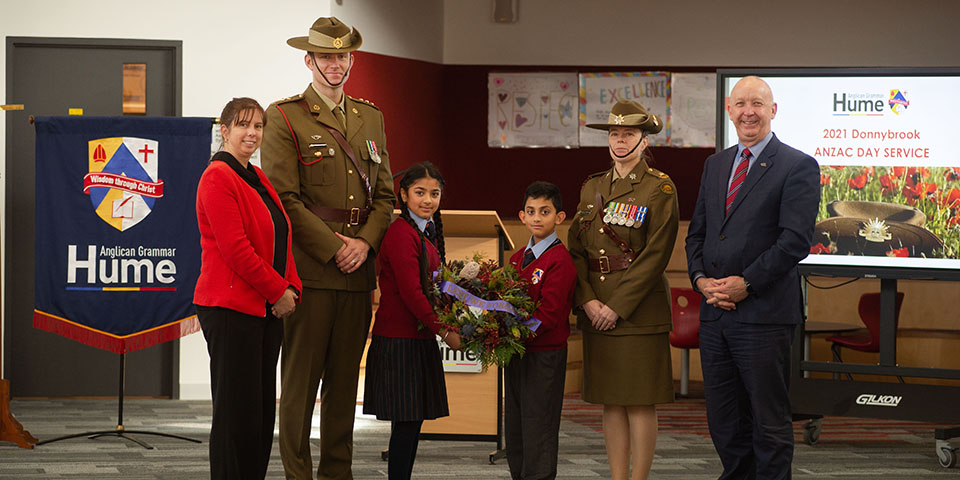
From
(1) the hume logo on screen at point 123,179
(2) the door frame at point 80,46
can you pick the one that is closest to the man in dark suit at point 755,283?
(1) the hume logo on screen at point 123,179

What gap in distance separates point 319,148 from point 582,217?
43.2 inches

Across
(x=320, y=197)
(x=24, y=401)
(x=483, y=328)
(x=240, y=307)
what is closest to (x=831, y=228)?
(x=483, y=328)

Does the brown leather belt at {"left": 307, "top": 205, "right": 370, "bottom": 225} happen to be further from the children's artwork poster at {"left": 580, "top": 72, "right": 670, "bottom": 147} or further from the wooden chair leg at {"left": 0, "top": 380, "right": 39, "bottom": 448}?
the children's artwork poster at {"left": 580, "top": 72, "right": 670, "bottom": 147}

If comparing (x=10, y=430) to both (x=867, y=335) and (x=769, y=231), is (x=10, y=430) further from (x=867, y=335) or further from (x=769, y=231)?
(x=867, y=335)

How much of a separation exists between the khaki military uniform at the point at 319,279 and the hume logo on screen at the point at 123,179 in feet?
7.65

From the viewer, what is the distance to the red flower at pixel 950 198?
5.43 m

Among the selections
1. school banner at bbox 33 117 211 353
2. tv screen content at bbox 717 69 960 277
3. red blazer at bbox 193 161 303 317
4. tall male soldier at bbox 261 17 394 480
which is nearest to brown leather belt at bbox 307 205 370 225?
tall male soldier at bbox 261 17 394 480

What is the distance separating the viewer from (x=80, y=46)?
6984 millimetres

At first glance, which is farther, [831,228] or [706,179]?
[831,228]

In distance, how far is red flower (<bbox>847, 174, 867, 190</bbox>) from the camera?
557 centimetres

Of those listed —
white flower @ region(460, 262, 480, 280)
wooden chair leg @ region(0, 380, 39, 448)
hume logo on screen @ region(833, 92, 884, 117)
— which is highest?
hume logo on screen @ region(833, 92, 884, 117)

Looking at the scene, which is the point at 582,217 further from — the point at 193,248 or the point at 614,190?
the point at 193,248

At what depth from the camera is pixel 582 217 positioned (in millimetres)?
4250

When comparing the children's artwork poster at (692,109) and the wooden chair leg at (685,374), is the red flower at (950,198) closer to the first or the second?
the wooden chair leg at (685,374)
